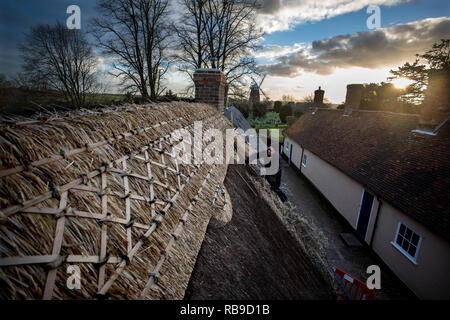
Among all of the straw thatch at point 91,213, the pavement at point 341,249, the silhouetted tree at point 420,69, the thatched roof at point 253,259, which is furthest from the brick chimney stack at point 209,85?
the silhouetted tree at point 420,69

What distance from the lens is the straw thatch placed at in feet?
3.26

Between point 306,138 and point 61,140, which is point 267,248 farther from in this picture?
point 306,138

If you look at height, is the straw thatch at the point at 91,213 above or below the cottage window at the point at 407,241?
above

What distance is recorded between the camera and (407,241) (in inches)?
270

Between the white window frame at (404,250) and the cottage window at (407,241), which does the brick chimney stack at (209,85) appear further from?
the cottage window at (407,241)

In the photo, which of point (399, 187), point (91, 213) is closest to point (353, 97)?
point (399, 187)

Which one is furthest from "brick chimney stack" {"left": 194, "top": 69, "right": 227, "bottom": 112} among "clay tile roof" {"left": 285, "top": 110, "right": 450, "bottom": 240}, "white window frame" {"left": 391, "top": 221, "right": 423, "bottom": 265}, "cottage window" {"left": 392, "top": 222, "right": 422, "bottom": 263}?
"cottage window" {"left": 392, "top": 222, "right": 422, "bottom": 263}

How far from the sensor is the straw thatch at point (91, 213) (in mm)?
992

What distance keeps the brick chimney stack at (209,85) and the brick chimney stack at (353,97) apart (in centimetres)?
1353

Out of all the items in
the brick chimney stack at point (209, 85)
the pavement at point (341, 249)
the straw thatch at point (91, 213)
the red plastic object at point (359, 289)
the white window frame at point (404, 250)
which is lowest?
the pavement at point (341, 249)

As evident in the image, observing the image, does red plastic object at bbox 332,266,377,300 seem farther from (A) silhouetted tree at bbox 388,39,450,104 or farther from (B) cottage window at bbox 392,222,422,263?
(A) silhouetted tree at bbox 388,39,450,104

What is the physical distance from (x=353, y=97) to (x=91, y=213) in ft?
61.5

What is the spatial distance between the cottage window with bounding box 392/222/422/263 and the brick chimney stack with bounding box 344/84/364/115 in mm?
11293

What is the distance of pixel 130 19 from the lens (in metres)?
15.9
